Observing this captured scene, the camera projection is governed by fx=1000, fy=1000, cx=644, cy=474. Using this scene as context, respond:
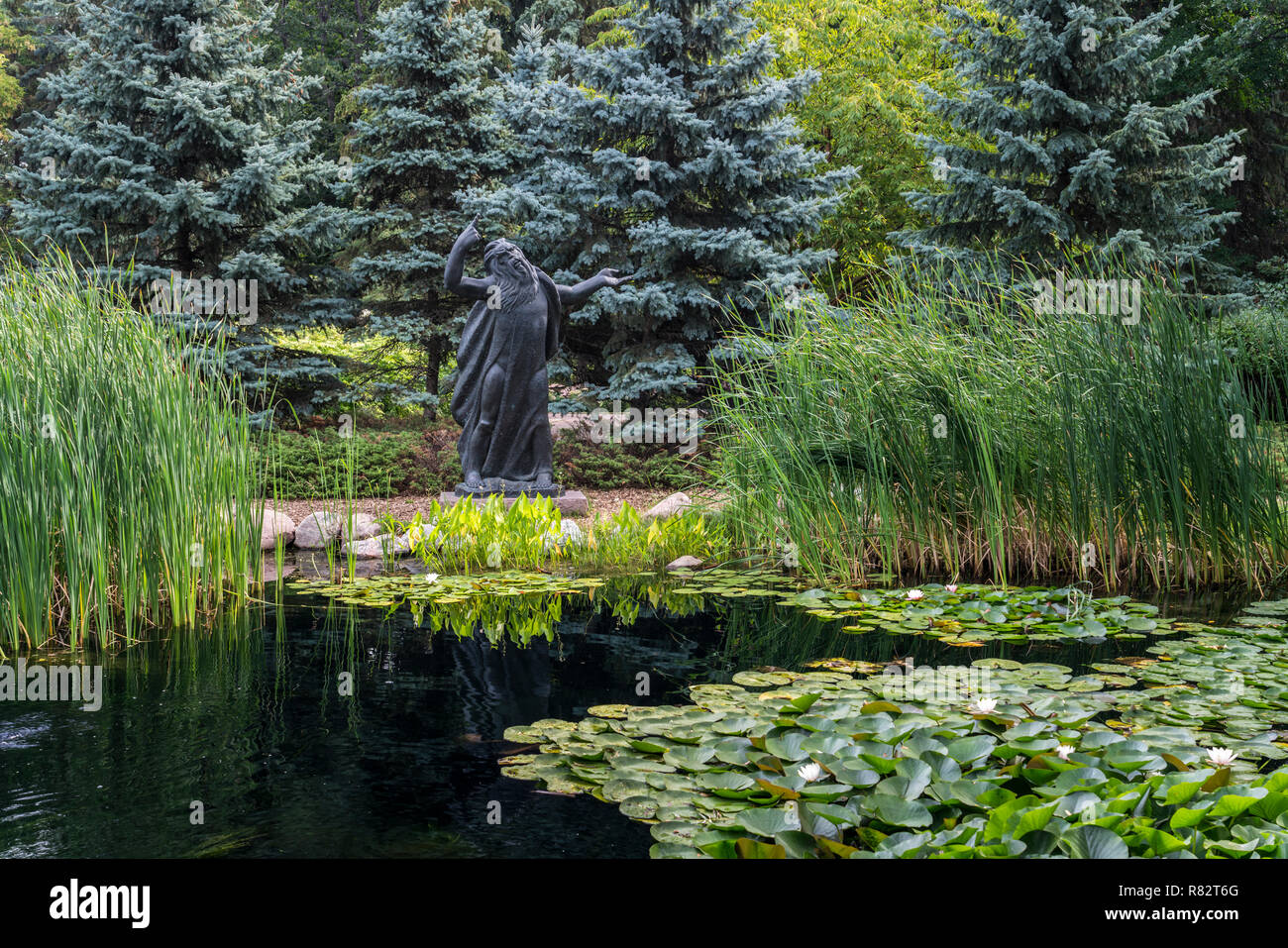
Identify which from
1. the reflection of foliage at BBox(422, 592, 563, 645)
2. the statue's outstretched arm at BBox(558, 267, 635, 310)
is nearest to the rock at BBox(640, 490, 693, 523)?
the statue's outstretched arm at BBox(558, 267, 635, 310)

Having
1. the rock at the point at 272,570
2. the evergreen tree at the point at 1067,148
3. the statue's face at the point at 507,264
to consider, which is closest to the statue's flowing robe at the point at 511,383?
the statue's face at the point at 507,264

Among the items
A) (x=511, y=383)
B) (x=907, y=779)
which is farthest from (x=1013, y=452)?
(x=511, y=383)

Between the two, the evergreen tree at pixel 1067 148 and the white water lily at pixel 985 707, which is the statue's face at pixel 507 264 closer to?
the evergreen tree at pixel 1067 148

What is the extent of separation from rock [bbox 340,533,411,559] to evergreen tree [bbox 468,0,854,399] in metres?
4.93

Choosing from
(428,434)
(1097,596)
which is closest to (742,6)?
(428,434)

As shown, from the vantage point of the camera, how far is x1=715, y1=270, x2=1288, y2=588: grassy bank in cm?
507

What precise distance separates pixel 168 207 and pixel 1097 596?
35.8ft

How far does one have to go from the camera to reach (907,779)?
8.09 ft

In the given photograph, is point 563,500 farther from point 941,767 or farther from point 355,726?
point 941,767

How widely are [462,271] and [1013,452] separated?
14.9ft

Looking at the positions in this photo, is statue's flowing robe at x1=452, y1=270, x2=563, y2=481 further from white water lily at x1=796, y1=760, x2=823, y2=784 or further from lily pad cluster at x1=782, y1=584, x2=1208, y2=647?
white water lily at x1=796, y1=760, x2=823, y2=784

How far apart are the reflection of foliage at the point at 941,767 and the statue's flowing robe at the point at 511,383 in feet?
16.9

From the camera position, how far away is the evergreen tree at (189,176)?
1178 cm

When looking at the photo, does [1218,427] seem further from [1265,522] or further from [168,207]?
[168,207]
